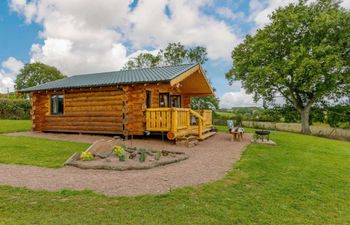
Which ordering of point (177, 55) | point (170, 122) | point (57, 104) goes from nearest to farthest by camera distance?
point (170, 122) → point (57, 104) → point (177, 55)

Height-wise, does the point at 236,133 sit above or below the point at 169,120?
below

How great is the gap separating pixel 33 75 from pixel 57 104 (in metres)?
42.8

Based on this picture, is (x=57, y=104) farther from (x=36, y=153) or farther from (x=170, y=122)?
(x=170, y=122)

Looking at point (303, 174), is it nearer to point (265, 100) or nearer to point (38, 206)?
point (38, 206)

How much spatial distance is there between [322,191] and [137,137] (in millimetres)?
9046

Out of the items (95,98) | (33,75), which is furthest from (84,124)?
(33,75)

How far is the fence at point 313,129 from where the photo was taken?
2184 cm

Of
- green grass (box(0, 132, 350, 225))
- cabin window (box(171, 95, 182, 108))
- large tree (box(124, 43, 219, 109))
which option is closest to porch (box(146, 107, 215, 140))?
cabin window (box(171, 95, 182, 108))

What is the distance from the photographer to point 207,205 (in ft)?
13.2

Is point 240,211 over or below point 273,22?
below

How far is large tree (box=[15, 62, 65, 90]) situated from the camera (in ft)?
162

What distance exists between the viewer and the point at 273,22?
22.4 meters

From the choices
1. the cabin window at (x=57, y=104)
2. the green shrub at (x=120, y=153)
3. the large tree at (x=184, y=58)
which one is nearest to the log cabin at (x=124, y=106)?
the cabin window at (x=57, y=104)

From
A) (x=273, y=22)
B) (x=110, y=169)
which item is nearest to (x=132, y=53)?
(x=273, y=22)
